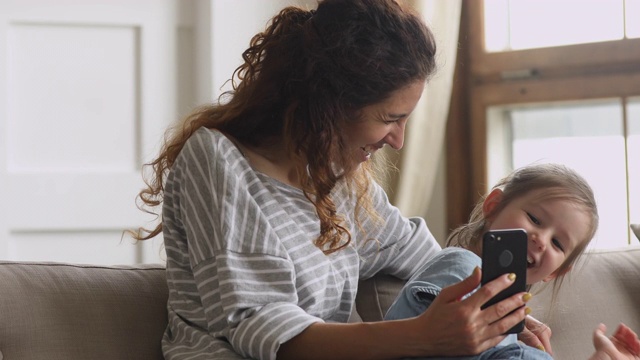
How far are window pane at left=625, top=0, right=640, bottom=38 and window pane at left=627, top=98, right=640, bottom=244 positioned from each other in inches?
7.5

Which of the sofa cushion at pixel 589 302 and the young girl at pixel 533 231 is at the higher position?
the young girl at pixel 533 231

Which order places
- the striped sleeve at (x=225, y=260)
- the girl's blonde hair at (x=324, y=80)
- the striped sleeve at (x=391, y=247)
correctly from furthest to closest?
the striped sleeve at (x=391, y=247), the girl's blonde hair at (x=324, y=80), the striped sleeve at (x=225, y=260)

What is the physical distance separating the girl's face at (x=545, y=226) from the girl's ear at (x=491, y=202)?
0.18 ft

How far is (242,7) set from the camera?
316 cm

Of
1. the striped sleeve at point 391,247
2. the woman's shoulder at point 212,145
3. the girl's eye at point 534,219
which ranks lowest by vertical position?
the striped sleeve at point 391,247

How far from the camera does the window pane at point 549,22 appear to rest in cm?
290

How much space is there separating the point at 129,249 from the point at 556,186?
1757mm

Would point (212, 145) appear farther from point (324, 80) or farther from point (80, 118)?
point (80, 118)

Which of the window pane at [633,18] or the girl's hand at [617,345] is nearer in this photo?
the girl's hand at [617,345]

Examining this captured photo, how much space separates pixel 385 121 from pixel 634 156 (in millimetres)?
1511

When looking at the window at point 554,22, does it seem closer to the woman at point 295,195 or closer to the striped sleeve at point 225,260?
the woman at point 295,195

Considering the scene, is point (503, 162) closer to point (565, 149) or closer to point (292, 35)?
point (565, 149)

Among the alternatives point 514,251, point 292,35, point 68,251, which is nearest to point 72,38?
point 68,251

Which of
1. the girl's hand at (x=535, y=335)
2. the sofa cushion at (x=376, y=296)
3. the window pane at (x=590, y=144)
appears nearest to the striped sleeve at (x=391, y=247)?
the sofa cushion at (x=376, y=296)
